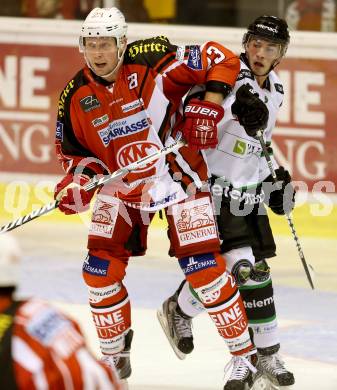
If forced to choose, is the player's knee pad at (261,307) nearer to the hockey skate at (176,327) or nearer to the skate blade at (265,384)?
the skate blade at (265,384)

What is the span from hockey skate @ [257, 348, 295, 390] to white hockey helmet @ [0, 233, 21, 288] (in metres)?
2.21

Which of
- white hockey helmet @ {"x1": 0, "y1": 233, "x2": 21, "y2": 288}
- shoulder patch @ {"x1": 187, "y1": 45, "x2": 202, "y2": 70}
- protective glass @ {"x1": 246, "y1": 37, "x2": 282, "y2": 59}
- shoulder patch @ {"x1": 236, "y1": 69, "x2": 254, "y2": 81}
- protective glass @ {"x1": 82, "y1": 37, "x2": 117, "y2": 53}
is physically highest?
white hockey helmet @ {"x1": 0, "y1": 233, "x2": 21, "y2": 288}

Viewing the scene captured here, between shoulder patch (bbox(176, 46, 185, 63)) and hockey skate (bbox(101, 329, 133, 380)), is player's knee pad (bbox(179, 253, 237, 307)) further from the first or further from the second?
shoulder patch (bbox(176, 46, 185, 63))

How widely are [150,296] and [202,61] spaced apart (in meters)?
1.80

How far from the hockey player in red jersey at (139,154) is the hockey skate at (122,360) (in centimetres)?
5

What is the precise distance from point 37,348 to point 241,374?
2.07 metres

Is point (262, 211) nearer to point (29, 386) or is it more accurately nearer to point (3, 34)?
point (29, 386)

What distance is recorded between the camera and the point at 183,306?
5.11 metres

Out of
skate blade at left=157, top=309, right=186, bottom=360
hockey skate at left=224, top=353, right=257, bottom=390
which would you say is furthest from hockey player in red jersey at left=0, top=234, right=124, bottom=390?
skate blade at left=157, top=309, right=186, bottom=360

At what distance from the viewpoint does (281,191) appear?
501cm

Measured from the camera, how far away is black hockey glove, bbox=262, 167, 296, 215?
16.3 ft

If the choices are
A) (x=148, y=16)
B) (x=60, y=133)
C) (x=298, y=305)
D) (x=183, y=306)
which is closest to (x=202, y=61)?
(x=60, y=133)

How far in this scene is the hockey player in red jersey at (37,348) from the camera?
2.62 metres

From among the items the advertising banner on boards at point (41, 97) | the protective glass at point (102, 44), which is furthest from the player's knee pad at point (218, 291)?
the advertising banner on boards at point (41, 97)
